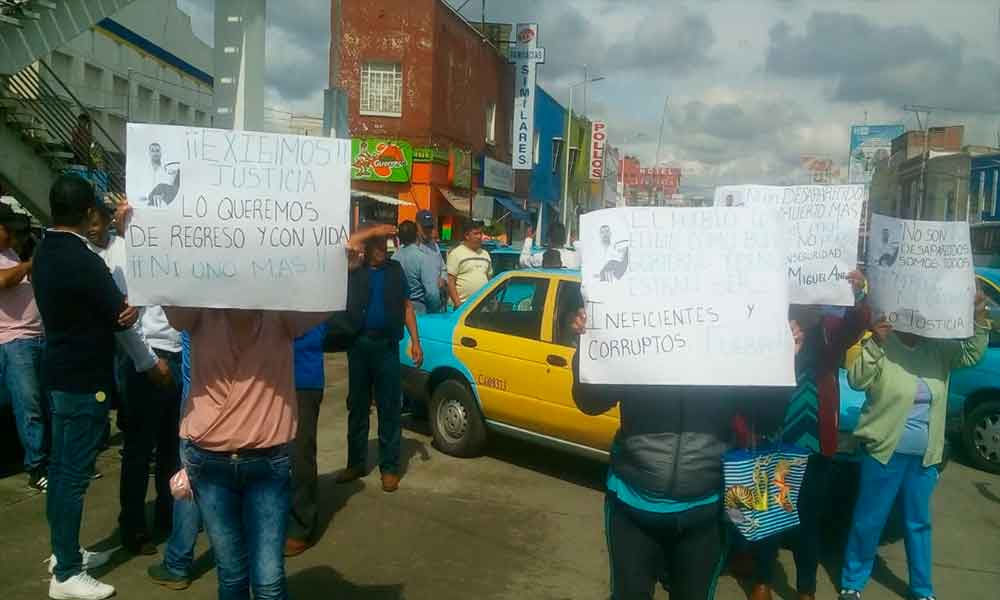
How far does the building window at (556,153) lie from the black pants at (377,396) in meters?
35.2

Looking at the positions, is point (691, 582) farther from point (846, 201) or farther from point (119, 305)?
point (119, 305)

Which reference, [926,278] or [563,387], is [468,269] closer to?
[563,387]

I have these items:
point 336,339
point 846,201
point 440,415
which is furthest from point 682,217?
point 440,415

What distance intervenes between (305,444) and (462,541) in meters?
1.19

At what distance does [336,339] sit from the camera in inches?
209

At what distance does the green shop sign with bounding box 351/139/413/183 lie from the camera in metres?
24.1

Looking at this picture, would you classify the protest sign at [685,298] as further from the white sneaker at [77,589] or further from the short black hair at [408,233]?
the short black hair at [408,233]

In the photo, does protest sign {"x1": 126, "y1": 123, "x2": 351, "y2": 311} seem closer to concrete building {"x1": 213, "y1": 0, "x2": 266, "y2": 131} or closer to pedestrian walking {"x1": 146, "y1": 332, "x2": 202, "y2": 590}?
pedestrian walking {"x1": 146, "y1": 332, "x2": 202, "y2": 590}

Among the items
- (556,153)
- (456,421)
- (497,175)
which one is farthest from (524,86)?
(456,421)

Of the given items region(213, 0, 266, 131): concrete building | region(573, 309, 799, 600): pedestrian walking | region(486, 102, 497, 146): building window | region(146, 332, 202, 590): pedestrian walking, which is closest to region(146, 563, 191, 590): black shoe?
region(146, 332, 202, 590): pedestrian walking

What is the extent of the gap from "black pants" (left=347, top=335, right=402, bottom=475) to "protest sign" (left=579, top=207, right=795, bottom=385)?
3373 millimetres

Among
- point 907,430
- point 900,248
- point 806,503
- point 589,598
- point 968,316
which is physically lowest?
point 589,598

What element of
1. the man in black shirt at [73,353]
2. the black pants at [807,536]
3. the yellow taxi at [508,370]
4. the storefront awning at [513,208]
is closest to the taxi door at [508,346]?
the yellow taxi at [508,370]

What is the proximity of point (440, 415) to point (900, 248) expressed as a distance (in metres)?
4.36
